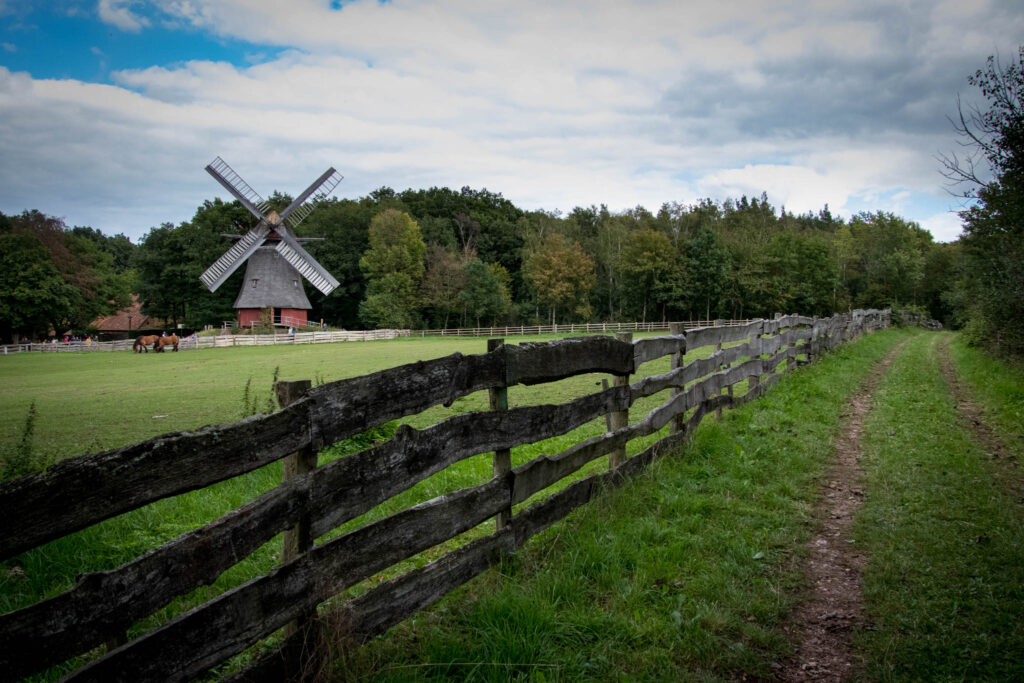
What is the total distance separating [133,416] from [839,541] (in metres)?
12.2

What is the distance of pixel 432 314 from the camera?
70.7 m

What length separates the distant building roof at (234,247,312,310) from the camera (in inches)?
2178

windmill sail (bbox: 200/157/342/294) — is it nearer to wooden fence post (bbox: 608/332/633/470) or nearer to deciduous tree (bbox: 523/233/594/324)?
deciduous tree (bbox: 523/233/594/324)

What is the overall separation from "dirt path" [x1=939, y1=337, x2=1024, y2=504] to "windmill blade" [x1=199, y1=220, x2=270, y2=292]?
5509 cm

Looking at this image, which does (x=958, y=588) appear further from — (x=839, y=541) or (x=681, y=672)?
(x=681, y=672)

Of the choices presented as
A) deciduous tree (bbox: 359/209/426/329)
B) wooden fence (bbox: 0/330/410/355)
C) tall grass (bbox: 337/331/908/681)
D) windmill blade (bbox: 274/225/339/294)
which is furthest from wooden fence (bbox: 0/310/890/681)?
deciduous tree (bbox: 359/209/426/329)

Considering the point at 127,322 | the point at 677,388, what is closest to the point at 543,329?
the point at 127,322

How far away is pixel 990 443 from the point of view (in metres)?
7.78

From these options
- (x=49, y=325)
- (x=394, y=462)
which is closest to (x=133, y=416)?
(x=394, y=462)

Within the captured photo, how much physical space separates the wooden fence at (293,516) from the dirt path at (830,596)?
179 centimetres

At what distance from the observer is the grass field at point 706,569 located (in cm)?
316

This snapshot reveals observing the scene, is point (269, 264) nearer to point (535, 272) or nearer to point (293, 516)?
point (535, 272)

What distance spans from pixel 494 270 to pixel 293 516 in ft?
238

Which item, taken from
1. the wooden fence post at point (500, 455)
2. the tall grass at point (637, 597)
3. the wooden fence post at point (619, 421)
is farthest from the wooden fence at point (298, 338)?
the wooden fence post at point (500, 455)
